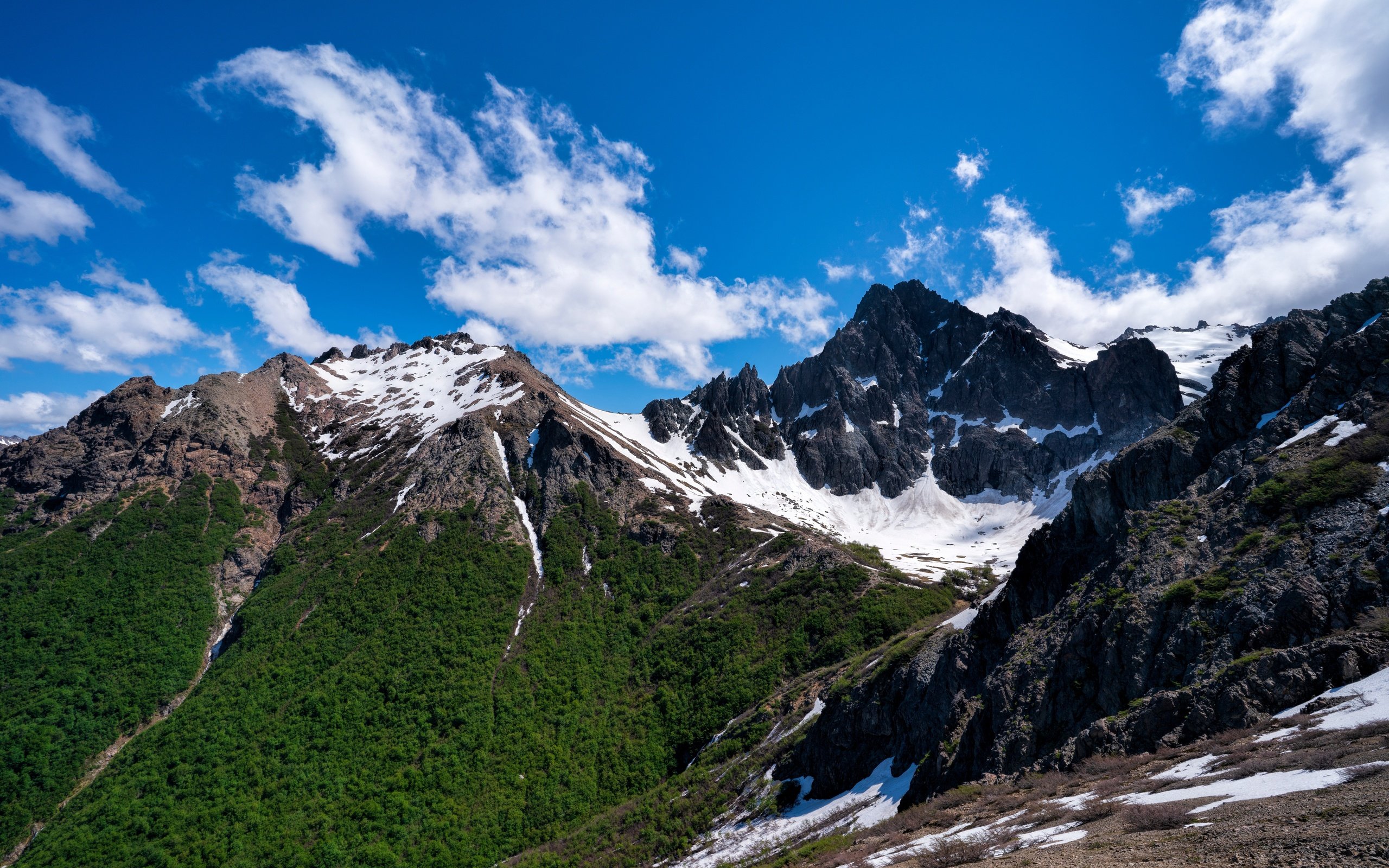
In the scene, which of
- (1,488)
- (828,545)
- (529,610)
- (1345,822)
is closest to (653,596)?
(529,610)

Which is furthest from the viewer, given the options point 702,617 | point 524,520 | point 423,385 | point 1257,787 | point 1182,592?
point 423,385

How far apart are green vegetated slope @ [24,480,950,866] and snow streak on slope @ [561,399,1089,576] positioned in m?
40.8

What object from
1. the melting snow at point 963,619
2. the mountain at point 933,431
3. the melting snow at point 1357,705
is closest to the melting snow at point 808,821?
the melting snow at point 963,619

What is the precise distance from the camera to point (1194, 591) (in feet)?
67.3

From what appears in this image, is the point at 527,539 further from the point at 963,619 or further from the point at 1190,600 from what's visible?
the point at 1190,600

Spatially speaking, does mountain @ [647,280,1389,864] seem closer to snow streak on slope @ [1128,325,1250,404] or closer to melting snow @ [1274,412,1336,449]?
melting snow @ [1274,412,1336,449]

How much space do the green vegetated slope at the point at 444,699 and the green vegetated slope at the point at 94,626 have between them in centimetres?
629

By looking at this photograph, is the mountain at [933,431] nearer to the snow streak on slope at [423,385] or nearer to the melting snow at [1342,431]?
the snow streak on slope at [423,385]

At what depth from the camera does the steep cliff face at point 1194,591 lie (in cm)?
1670

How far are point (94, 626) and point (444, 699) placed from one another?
192 ft

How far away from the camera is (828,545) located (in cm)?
9394

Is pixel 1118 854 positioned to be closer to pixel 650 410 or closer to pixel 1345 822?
pixel 1345 822

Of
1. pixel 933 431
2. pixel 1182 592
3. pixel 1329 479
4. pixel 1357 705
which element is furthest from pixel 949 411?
pixel 1357 705

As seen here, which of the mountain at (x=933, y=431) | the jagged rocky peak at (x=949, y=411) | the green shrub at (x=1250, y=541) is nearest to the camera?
the green shrub at (x=1250, y=541)
